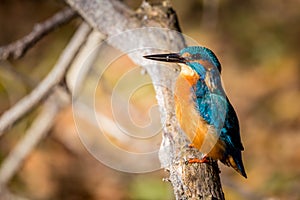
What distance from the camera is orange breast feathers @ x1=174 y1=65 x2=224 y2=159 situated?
83.4 inches

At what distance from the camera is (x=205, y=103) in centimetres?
225

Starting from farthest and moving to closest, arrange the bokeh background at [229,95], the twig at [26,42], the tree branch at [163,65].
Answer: the bokeh background at [229,95] → the twig at [26,42] → the tree branch at [163,65]

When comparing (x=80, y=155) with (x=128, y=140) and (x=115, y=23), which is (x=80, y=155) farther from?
(x=115, y=23)

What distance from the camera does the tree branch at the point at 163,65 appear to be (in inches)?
77.0

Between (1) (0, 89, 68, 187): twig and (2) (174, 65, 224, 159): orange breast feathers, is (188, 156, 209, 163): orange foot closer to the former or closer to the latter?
(2) (174, 65, 224, 159): orange breast feathers

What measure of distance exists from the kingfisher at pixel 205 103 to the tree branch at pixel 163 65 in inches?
2.0

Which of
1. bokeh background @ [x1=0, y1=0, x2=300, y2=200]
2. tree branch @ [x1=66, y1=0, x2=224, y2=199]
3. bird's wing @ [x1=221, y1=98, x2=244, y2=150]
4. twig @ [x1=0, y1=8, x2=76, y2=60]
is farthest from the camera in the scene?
bokeh background @ [x1=0, y1=0, x2=300, y2=200]

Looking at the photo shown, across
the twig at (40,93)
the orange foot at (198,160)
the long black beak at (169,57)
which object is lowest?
the twig at (40,93)

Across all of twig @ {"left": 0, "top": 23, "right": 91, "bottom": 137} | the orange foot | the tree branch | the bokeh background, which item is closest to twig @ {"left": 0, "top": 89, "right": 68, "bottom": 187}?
twig @ {"left": 0, "top": 23, "right": 91, "bottom": 137}

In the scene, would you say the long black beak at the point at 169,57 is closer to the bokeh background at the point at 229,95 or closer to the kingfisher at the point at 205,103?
the kingfisher at the point at 205,103

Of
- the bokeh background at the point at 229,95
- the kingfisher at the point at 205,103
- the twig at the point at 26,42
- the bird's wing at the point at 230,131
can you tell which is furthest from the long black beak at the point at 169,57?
the bokeh background at the point at 229,95

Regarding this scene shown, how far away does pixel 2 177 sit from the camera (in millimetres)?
3316

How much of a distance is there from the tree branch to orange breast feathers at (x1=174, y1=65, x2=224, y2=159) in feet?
0.11

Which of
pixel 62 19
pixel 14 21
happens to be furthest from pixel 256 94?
pixel 62 19
